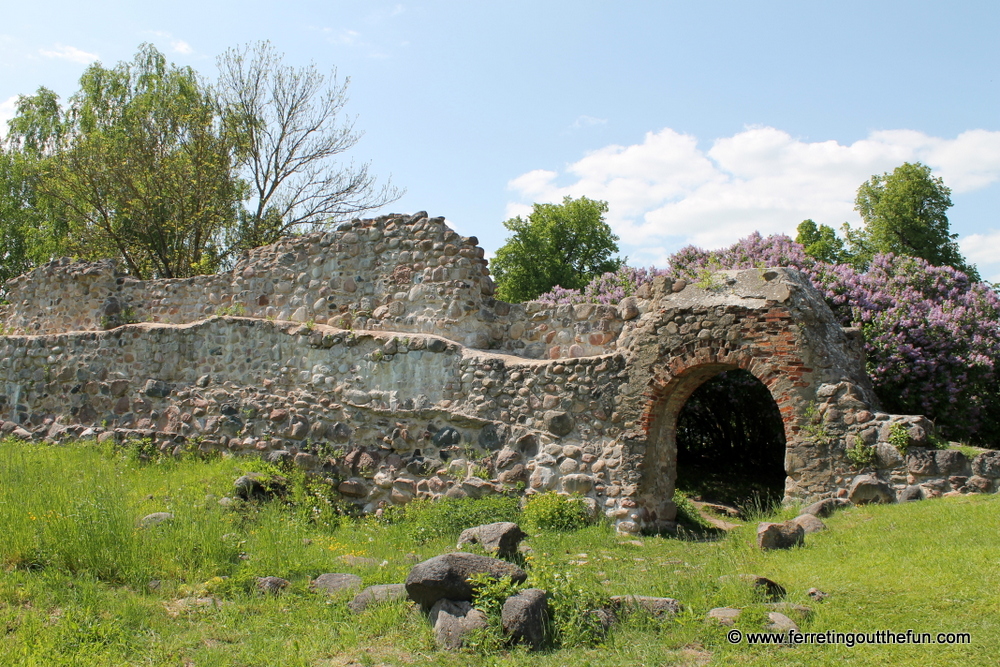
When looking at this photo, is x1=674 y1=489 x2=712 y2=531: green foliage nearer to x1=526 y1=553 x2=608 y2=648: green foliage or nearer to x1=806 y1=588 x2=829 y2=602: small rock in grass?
x1=806 y1=588 x2=829 y2=602: small rock in grass

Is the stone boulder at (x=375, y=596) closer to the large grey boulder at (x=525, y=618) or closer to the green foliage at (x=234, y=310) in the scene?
the large grey boulder at (x=525, y=618)

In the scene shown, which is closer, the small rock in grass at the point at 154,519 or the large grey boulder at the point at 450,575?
the large grey boulder at the point at 450,575

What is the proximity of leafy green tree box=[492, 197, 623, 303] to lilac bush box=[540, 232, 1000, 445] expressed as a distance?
1952cm

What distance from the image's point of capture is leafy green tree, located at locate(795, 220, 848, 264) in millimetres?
24578

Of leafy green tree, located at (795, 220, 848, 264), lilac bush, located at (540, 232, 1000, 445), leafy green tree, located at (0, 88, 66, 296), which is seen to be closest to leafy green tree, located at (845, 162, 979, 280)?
leafy green tree, located at (795, 220, 848, 264)

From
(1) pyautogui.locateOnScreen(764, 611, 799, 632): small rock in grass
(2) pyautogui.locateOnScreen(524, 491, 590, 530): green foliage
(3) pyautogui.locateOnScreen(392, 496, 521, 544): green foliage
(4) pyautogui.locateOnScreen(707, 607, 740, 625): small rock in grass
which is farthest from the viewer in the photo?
(2) pyautogui.locateOnScreen(524, 491, 590, 530): green foliage

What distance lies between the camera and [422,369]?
980 cm

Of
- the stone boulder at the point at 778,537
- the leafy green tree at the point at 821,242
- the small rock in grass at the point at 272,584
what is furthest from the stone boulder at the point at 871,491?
the leafy green tree at the point at 821,242

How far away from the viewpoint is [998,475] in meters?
7.51

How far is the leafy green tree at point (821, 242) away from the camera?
80.6 feet

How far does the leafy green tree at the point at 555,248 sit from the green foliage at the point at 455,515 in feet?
77.1

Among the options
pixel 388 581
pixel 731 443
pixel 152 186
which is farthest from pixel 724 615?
pixel 152 186

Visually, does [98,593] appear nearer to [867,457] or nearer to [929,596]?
[929,596]

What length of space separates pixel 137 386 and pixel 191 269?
9.19 m
